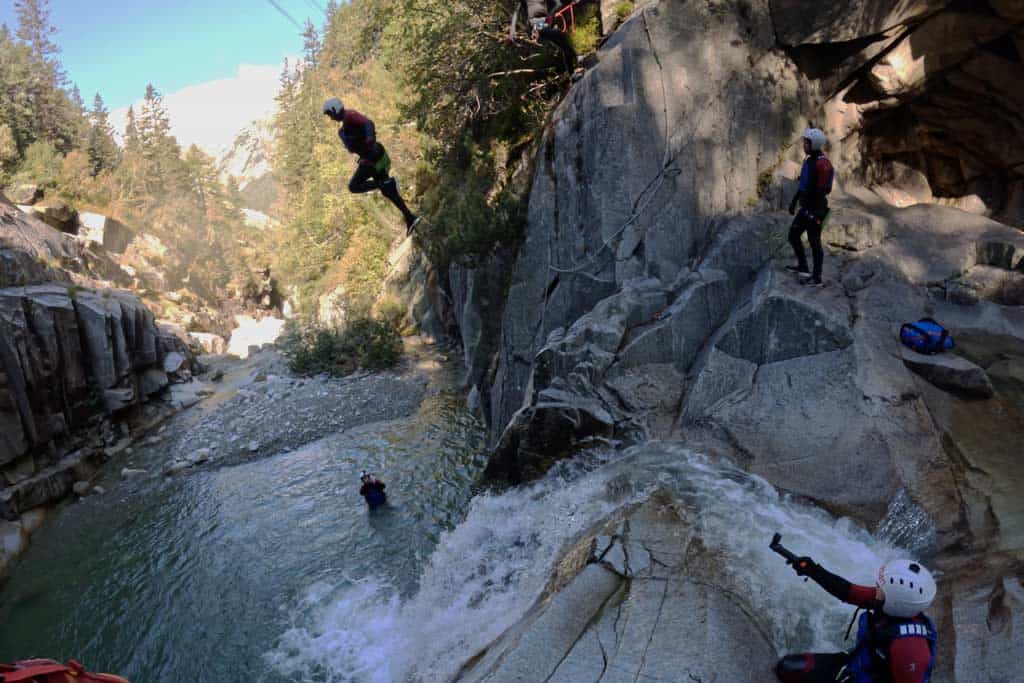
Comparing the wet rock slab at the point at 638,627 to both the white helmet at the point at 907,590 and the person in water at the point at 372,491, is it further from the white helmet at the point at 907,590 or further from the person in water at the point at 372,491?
the person in water at the point at 372,491

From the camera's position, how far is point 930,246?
9.16 meters

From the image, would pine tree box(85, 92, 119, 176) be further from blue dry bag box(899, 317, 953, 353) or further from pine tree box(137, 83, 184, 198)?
blue dry bag box(899, 317, 953, 353)

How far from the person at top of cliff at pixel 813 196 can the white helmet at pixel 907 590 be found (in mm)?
5199

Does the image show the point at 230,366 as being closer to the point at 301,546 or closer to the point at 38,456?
the point at 38,456

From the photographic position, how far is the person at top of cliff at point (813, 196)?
25.5 ft

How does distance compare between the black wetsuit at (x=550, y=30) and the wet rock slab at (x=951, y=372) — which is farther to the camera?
the black wetsuit at (x=550, y=30)

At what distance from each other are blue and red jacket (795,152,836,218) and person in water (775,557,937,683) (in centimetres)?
526

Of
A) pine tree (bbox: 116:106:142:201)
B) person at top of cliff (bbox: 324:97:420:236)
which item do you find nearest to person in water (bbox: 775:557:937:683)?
person at top of cliff (bbox: 324:97:420:236)

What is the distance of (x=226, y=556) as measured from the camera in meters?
11.4

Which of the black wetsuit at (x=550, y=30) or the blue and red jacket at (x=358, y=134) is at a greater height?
the black wetsuit at (x=550, y=30)

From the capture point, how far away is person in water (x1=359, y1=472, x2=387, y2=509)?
38.9ft

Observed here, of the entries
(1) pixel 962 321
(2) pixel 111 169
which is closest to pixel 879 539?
(1) pixel 962 321

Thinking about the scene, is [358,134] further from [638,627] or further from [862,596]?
[862,596]

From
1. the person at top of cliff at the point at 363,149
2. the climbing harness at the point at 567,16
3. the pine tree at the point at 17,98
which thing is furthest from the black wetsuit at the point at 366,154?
the pine tree at the point at 17,98
